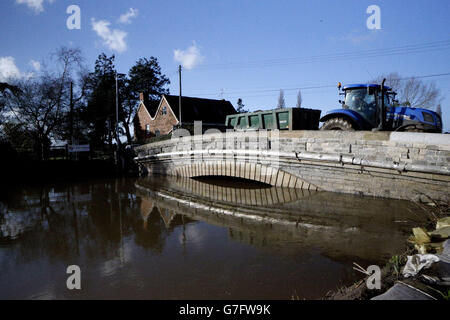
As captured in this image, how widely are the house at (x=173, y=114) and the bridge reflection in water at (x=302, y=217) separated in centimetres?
2159

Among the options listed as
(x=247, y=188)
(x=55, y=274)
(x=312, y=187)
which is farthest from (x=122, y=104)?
(x=55, y=274)

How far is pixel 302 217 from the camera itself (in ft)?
21.5

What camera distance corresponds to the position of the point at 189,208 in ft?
26.8

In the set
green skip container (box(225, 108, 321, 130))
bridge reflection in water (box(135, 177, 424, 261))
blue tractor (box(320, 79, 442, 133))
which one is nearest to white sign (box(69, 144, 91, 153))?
bridge reflection in water (box(135, 177, 424, 261))

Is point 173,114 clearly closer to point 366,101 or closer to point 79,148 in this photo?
point 79,148

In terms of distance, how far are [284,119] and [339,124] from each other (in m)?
1.95

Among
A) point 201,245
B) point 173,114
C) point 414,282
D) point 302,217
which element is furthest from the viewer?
point 173,114

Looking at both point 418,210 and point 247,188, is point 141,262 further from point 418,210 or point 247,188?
point 247,188

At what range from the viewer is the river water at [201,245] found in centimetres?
351

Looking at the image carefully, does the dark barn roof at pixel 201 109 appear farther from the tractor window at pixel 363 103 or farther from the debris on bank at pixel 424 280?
the debris on bank at pixel 424 280

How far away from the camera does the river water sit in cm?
351

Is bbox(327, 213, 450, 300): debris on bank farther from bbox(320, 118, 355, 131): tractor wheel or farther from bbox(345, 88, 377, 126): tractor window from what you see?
bbox(345, 88, 377, 126): tractor window

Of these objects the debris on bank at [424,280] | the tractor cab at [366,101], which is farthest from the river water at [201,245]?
the tractor cab at [366,101]

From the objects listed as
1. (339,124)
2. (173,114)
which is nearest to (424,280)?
(339,124)
